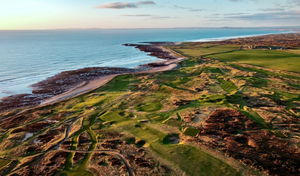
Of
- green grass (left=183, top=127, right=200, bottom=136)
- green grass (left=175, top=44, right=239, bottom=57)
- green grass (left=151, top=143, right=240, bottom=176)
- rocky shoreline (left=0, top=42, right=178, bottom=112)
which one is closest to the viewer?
green grass (left=151, top=143, right=240, bottom=176)

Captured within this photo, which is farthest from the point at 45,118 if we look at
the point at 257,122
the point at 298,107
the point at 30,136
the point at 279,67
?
the point at 279,67

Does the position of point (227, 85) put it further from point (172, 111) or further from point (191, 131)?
point (191, 131)

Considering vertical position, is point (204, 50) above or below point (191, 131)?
above

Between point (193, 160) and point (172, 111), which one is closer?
point (193, 160)

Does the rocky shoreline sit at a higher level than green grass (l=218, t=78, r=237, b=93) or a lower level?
lower

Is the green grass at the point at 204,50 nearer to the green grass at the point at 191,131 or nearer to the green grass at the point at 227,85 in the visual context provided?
the green grass at the point at 227,85

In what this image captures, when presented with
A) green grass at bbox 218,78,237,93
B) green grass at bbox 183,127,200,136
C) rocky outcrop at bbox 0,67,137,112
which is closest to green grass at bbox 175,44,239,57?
rocky outcrop at bbox 0,67,137,112

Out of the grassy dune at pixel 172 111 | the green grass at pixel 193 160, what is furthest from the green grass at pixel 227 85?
the green grass at pixel 193 160

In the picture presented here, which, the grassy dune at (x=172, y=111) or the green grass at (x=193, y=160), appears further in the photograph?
the grassy dune at (x=172, y=111)

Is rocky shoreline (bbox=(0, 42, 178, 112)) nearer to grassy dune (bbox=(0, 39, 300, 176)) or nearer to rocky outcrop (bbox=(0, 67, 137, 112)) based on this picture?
rocky outcrop (bbox=(0, 67, 137, 112))

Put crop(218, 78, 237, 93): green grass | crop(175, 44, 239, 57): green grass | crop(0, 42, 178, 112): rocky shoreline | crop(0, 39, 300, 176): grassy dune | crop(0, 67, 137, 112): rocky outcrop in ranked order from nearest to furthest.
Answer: crop(0, 39, 300, 176): grassy dune, crop(218, 78, 237, 93): green grass, crop(0, 42, 178, 112): rocky shoreline, crop(0, 67, 137, 112): rocky outcrop, crop(175, 44, 239, 57): green grass

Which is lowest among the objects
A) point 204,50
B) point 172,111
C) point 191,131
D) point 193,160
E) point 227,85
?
point 193,160

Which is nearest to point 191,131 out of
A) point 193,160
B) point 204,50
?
point 193,160
